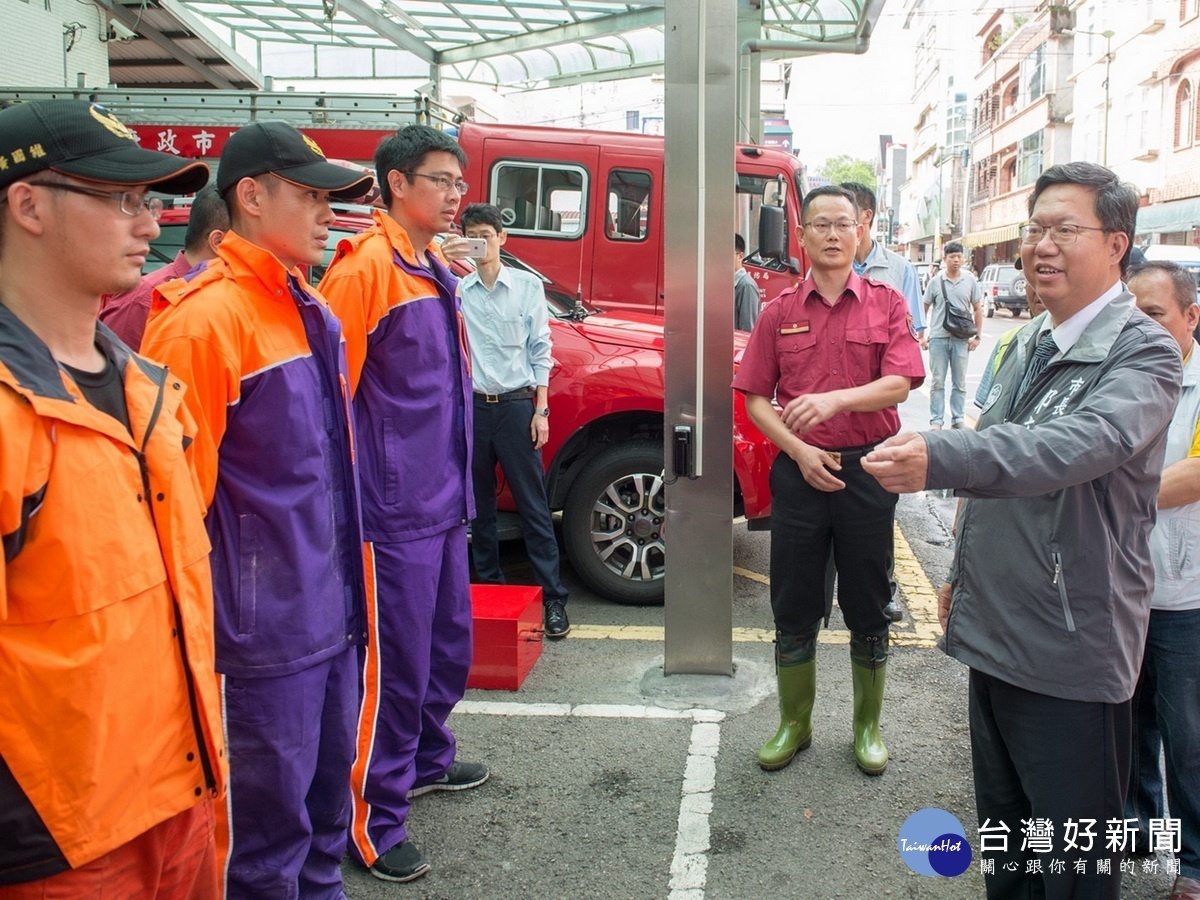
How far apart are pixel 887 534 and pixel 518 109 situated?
31900 millimetres

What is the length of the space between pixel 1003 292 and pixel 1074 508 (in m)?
35.2

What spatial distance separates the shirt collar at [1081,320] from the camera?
224 cm

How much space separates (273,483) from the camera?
2.26 m

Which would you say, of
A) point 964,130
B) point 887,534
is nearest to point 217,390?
point 887,534

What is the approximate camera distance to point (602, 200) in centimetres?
793

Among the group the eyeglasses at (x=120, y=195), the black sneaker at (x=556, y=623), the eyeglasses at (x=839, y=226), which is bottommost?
the black sneaker at (x=556, y=623)

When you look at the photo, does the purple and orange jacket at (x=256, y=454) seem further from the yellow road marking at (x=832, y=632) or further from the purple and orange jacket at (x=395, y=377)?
the yellow road marking at (x=832, y=632)

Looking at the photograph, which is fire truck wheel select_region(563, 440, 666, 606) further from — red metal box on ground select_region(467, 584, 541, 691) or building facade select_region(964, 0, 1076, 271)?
building facade select_region(964, 0, 1076, 271)

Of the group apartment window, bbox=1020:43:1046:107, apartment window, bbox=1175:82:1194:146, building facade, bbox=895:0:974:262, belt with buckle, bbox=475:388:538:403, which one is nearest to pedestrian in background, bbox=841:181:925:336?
belt with buckle, bbox=475:388:538:403

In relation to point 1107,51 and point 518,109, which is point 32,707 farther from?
point 1107,51

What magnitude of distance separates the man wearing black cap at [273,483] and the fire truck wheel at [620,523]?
2.94m

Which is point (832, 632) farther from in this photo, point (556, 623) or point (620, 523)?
point (556, 623)

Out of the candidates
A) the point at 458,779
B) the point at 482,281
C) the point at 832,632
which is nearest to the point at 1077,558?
the point at 458,779

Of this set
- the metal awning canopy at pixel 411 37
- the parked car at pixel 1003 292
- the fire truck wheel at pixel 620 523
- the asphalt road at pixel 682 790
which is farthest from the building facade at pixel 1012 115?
the asphalt road at pixel 682 790
